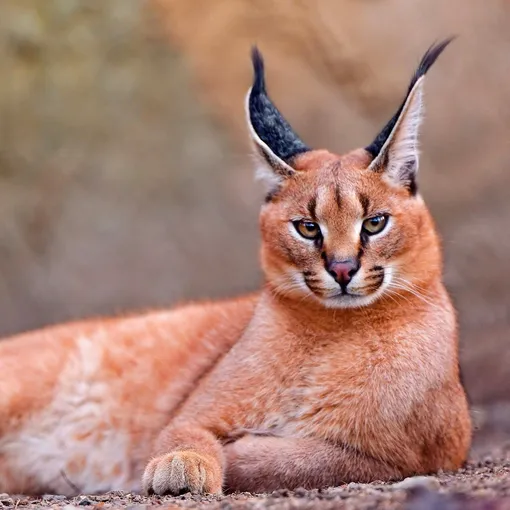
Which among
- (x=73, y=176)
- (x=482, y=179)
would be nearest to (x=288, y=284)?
(x=482, y=179)

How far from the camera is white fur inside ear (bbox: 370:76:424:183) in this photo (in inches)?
141

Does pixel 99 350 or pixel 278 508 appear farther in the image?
pixel 99 350

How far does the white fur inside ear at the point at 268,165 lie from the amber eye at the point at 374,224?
1.55 feet

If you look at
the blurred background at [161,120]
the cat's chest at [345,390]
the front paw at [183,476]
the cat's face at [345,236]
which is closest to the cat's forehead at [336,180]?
the cat's face at [345,236]

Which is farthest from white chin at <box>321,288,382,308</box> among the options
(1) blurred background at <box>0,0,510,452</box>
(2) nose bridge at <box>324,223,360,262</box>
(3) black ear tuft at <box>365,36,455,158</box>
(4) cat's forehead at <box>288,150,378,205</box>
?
(1) blurred background at <box>0,0,510,452</box>

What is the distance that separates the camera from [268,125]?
3988 mm

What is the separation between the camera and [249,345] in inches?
150

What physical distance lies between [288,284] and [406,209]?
0.59m

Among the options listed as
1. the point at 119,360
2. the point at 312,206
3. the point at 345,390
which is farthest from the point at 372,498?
the point at 119,360

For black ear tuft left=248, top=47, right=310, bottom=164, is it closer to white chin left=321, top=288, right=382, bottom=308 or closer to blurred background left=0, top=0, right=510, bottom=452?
white chin left=321, top=288, right=382, bottom=308

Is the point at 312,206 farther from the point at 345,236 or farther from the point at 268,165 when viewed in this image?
the point at 268,165

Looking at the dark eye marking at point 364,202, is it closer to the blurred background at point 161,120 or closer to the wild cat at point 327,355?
the wild cat at point 327,355

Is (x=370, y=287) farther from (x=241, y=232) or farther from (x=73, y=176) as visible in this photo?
(x=73, y=176)

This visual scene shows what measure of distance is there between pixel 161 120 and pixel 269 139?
3.32m
